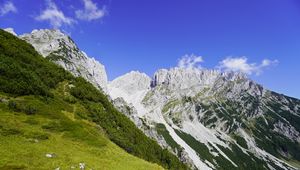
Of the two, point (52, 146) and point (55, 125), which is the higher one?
point (55, 125)

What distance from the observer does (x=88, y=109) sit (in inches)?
3708

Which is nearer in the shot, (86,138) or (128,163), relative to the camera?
(128,163)

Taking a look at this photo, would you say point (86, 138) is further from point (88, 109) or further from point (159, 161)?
point (159, 161)

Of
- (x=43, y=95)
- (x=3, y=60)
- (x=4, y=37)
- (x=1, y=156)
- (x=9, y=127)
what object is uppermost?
(x=4, y=37)

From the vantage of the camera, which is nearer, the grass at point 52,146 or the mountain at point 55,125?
the grass at point 52,146

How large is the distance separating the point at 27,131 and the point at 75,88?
4146cm

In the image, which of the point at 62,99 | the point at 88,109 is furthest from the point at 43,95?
the point at 88,109

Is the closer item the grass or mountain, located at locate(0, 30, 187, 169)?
the grass

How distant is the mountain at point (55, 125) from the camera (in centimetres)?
→ 5244

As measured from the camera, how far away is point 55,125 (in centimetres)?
6862

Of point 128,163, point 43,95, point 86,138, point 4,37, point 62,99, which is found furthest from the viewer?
point 4,37

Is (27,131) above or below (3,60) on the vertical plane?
below

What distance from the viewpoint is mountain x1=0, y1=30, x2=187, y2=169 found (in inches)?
→ 2064

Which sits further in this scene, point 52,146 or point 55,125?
point 55,125
